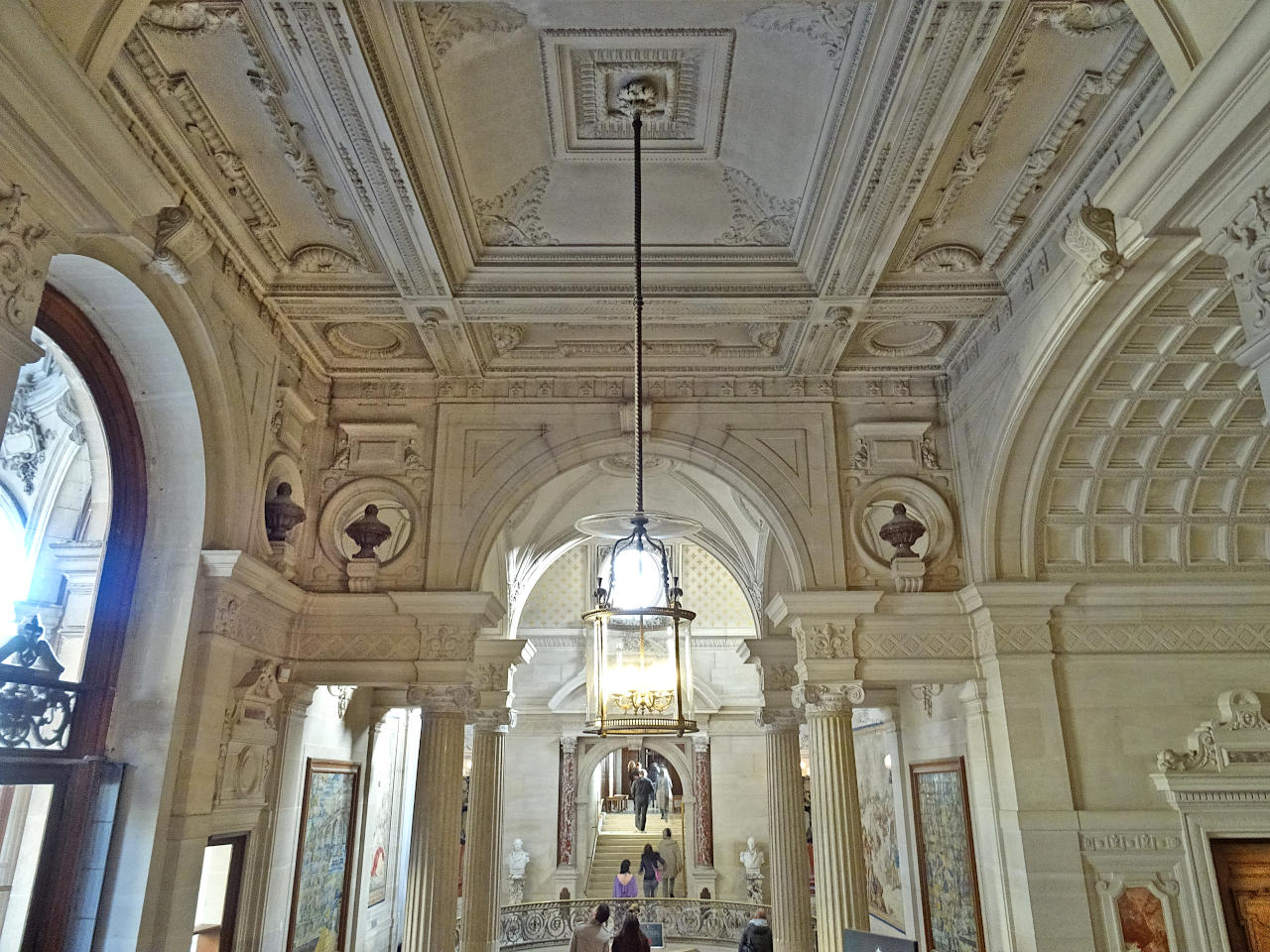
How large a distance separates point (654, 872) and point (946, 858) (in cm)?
1015

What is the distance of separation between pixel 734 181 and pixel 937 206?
1558 mm

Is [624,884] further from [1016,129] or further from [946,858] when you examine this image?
[1016,129]

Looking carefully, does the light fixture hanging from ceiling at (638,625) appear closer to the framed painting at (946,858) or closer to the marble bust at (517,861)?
the framed painting at (946,858)

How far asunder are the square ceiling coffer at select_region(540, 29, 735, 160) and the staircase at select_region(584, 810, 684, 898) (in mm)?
16240

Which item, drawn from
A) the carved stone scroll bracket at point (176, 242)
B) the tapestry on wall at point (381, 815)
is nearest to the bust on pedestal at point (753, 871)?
the tapestry on wall at point (381, 815)

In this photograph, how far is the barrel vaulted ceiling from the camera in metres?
4.98

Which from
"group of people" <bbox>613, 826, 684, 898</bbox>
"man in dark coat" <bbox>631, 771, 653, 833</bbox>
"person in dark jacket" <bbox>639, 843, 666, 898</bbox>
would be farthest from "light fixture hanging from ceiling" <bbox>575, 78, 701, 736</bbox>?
"man in dark coat" <bbox>631, 771, 653, 833</bbox>

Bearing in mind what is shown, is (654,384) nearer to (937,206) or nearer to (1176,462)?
(937,206)

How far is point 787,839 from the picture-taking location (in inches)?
421

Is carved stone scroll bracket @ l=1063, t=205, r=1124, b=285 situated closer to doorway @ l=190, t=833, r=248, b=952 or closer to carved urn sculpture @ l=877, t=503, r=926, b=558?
carved urn sculpture @ l=877, t=503, r=926, b=558

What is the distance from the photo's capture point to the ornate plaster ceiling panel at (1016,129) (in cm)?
488

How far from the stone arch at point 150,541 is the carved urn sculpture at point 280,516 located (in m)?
1.05

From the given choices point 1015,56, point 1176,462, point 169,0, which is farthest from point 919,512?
point 169,0

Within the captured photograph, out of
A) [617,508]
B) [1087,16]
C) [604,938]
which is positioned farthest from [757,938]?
[1087,16]
